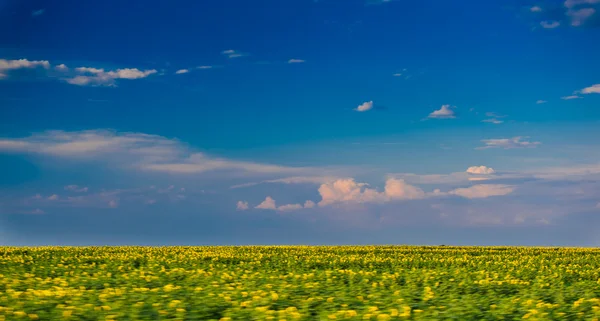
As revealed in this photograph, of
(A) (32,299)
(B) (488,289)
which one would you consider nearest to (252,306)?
(A) (32,299)

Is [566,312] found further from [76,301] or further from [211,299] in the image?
[76,301]

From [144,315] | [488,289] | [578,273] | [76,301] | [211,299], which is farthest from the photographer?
[578,273]

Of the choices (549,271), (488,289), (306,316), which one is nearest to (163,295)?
(306,316)

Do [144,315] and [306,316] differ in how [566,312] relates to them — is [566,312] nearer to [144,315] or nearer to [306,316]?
[306,316]

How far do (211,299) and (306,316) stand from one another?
2549mm

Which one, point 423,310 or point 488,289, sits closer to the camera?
point 423,310

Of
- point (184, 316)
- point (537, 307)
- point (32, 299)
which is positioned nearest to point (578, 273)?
point (537, 307)

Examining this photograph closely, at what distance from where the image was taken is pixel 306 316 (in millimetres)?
9453

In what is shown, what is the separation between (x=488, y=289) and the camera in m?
15.8

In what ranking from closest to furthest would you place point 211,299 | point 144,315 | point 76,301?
point 144,315, point 76,301, point 211,299

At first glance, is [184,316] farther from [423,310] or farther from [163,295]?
[423,310]

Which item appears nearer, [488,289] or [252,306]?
[252,306]

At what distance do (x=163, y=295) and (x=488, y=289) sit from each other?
9228 mm

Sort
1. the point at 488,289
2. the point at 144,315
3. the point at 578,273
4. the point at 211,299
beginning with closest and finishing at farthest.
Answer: the point at 144,315
the point at 211,299
the point at 488,289
the point at 578,273
